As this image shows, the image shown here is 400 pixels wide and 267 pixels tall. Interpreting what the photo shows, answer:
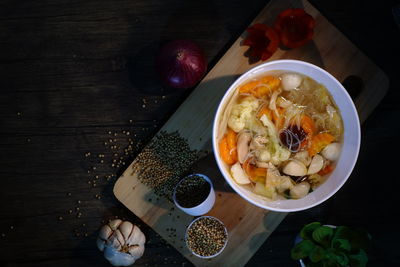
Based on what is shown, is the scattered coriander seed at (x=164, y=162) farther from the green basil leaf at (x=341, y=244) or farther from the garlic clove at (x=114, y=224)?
the green basil leaf at (x=341, y=244)

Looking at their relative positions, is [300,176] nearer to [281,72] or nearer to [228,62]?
[281,72]

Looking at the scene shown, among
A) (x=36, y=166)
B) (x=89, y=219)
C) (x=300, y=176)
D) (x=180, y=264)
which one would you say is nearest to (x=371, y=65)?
(x=300, y=176)

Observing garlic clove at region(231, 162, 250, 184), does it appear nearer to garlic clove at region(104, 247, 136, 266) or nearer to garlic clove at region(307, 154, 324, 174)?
garlic clove at region(307, 154, 324, 174)

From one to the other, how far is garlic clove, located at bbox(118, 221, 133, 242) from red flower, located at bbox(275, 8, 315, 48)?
109cm

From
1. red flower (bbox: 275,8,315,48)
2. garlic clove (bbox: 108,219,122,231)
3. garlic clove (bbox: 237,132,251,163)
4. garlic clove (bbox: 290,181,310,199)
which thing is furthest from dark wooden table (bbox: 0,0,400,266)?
garlic clove (bbox: 237,132,251,163)

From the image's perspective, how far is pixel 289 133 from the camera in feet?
5.76

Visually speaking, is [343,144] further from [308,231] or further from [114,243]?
[114,243]

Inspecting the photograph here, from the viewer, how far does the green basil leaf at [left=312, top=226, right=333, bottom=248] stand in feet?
5.55

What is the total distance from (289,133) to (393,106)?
24.7 inches

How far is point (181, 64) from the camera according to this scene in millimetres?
1841

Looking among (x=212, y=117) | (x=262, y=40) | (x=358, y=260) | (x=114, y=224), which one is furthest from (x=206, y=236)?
(x=262, y=40)

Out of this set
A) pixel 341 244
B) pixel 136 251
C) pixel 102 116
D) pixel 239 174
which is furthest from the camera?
pixel 102 116

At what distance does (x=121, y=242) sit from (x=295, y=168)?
0.85 meters

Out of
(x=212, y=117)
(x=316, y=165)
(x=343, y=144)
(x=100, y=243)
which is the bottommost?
(x=100, y=243)
